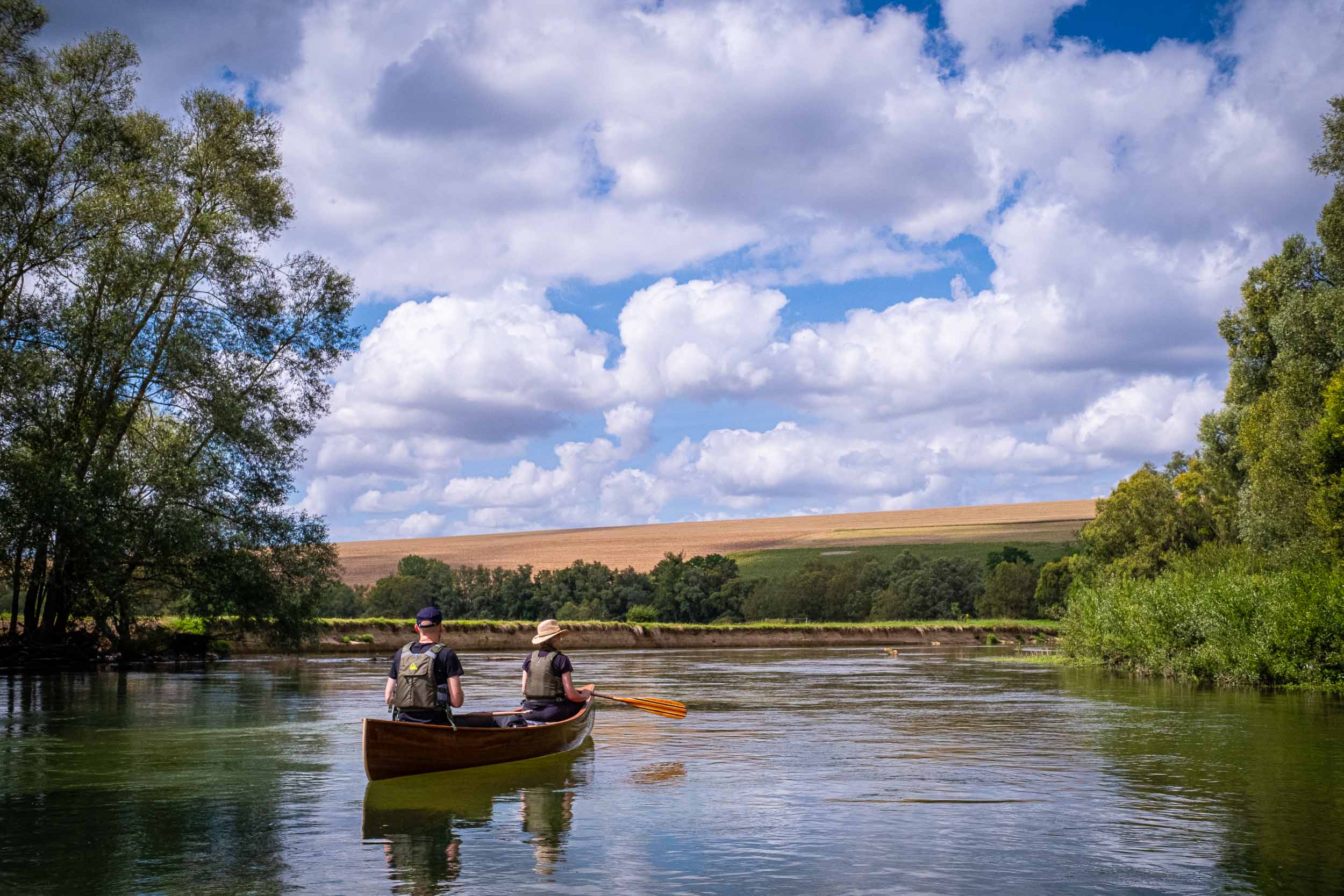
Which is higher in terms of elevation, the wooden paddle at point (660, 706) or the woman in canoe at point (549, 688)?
the woman in canoe at point (549, 688)

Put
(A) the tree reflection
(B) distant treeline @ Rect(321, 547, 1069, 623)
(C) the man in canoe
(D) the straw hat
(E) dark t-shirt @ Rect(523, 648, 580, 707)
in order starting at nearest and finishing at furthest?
(A) the tree reflection
(C) the man in canoe
(D) the straw hat
(E) dark t-shirt @ Rect(523, 648, 580, 707)
(B) distant treeline @ Rect(321, 547, 1069, 623)

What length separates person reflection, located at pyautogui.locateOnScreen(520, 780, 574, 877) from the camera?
9461 millimetres

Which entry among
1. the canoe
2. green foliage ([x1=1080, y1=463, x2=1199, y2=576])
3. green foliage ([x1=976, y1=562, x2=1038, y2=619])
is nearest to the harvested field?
green foliage ([x1=976, y1=562, x2=1038, y2=619])

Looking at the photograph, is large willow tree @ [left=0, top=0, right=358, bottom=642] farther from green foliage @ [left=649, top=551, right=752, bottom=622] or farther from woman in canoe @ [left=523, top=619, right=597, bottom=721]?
green foliage @ [left=649, top=551, right=752, bottom=622]

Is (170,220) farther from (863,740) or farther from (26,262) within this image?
(863,740)

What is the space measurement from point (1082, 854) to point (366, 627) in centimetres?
5407

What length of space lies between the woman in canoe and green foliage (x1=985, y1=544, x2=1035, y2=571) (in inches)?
4088

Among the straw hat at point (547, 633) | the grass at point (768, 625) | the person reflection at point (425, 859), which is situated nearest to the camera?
the person reflection at point (425, 859)

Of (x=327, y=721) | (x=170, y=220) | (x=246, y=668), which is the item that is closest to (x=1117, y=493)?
(x=246, y=668)

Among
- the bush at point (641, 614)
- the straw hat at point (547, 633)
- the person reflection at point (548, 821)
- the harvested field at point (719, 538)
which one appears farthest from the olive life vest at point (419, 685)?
the harvested field at point (719, 538)

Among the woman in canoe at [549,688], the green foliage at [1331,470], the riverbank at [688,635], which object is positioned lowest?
the riverbank at [688,635]

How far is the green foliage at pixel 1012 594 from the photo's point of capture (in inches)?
4117

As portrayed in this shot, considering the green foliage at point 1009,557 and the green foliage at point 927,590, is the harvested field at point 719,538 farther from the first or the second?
the green foliage at point 927,590

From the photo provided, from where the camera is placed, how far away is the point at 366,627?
59.8 meters
